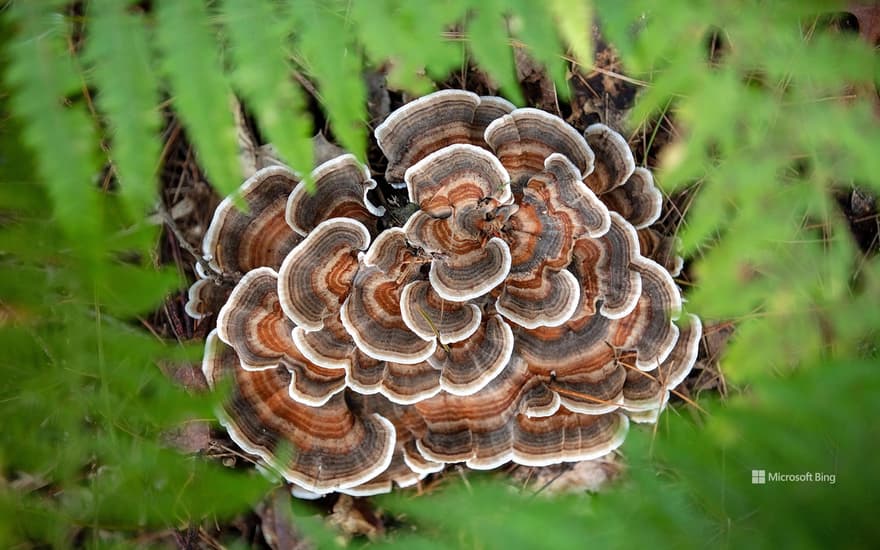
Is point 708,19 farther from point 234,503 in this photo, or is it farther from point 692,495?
point 234,503

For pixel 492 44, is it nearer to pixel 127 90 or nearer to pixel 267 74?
pixel 267 74

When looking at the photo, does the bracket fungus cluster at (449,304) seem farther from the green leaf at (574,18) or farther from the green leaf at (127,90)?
the green leaf at (127,90)

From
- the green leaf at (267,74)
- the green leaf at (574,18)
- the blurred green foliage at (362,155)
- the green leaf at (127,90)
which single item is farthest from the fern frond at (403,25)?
the green leaf at (127,90)

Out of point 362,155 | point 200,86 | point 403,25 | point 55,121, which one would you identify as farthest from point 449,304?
point 55,121

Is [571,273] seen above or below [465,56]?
below

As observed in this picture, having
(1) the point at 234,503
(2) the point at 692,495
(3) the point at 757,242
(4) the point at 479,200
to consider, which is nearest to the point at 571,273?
(4) the point at 479,200

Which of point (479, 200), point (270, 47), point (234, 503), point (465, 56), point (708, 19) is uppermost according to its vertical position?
point (270, 47)
